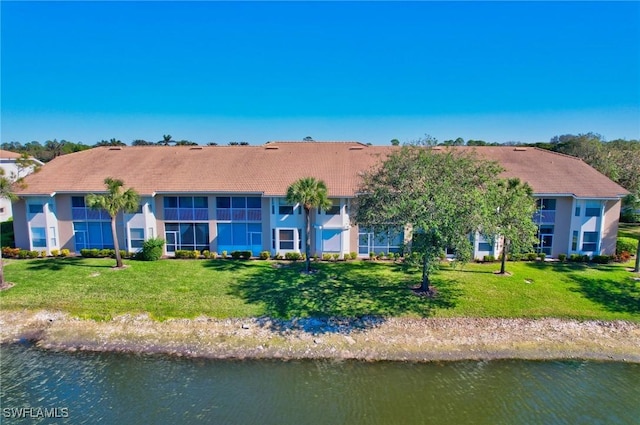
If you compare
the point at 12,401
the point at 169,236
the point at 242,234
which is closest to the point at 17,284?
the point at 169,236

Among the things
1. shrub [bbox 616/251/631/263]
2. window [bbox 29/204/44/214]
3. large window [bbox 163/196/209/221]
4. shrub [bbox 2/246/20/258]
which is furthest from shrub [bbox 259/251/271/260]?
shrub [bbox 616/251/631/263]

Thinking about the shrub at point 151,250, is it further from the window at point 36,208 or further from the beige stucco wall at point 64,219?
the window at point 36,208

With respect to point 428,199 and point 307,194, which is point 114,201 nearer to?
point 307,194

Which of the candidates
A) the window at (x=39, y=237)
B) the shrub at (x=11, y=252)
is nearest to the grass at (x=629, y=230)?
the window at (x=39, y=237)

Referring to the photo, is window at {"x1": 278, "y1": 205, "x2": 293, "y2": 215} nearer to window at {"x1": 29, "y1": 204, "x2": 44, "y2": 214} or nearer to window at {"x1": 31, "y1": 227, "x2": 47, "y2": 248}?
window at {"x1": 31, "y1": 227, "x2": 47, "y2": 248}

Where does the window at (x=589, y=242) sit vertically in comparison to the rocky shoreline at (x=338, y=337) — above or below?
above
